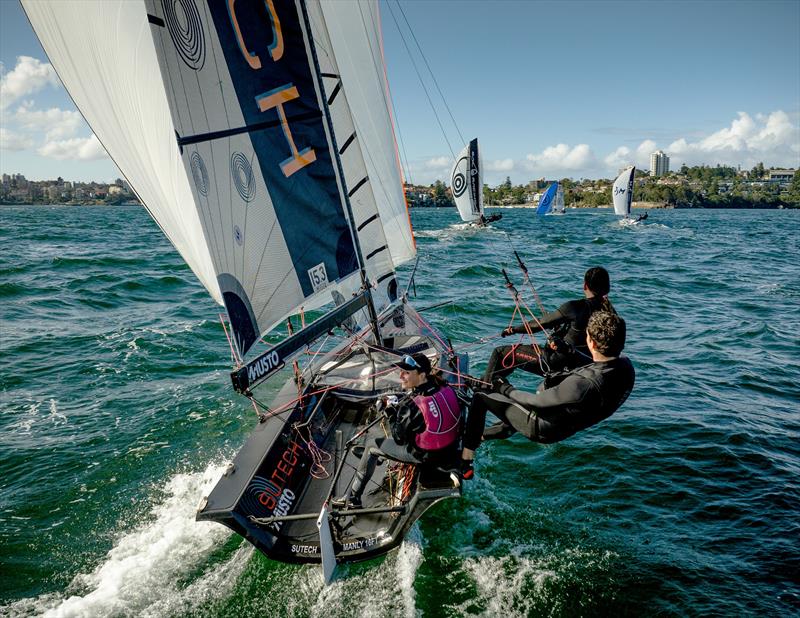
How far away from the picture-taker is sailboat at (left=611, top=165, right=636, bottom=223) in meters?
43.7

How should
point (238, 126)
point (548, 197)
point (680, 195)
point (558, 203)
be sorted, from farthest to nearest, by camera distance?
1. point (680, 195)
2. point (558, 203)
3. point (548, 197)
4. point (238, 126)

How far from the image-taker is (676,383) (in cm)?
882

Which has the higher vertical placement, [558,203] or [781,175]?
[558,203]

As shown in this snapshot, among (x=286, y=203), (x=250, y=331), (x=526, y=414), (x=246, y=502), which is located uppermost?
(x=286, y=203)

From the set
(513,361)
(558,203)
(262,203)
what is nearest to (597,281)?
(513,361)

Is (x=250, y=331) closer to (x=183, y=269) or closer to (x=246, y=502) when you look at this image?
(x=246, y=502)

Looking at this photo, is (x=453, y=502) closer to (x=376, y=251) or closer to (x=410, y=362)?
(x=410, y=362)

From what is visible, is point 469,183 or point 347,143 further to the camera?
point 469,183

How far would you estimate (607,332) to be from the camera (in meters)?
3.57

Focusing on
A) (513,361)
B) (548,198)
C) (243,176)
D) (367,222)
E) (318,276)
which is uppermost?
(243,176)

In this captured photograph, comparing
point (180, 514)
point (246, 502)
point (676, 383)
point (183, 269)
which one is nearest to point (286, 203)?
point (246, 502)

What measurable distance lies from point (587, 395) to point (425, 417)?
1.22 m

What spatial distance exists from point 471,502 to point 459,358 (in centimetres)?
193

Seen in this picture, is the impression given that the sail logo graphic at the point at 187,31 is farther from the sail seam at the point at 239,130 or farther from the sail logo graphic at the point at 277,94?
the sail seam at the point at 239,130
